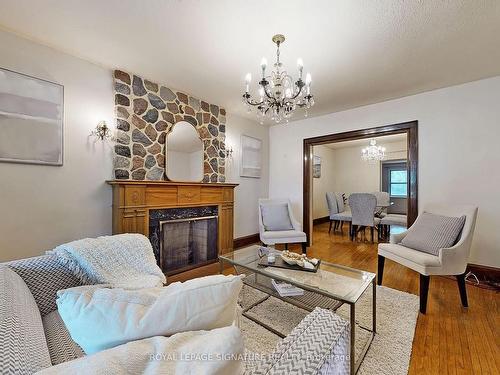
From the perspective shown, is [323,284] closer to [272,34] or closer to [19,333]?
[19,333]

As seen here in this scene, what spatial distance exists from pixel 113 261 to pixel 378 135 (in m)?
3.70

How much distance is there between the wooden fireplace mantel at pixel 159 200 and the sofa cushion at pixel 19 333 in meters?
1.42

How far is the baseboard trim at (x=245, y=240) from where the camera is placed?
398 cm

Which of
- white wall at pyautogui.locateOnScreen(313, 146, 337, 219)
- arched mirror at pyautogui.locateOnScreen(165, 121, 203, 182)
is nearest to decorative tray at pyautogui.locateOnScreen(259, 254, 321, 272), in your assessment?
arched mirror at pyautogui.locateOnScreen(165, 121, 203, 182)

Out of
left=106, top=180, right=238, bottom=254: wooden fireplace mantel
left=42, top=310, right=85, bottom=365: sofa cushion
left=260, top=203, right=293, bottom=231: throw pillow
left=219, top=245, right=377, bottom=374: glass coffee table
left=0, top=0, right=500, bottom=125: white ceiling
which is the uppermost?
left=0, top=0, right=500, bottom=125: white ceiling

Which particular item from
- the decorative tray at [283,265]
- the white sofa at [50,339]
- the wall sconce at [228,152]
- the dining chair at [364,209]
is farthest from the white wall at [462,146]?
the white sofa at [50,339]

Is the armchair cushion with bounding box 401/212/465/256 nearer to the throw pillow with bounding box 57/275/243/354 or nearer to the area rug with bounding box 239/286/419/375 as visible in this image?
the area rug with bounding box 239/286/419/375

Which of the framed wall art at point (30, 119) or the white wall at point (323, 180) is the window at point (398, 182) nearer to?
the white wall at point (323, 180)

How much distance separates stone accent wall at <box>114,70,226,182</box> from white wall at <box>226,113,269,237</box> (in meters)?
0.58

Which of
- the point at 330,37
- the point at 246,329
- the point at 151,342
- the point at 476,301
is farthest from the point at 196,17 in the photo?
the point at 476,301

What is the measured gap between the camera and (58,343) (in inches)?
36.0

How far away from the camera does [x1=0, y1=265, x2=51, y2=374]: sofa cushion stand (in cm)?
54

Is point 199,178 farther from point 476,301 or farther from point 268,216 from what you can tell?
point 476,301

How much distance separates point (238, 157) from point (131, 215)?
210cm
